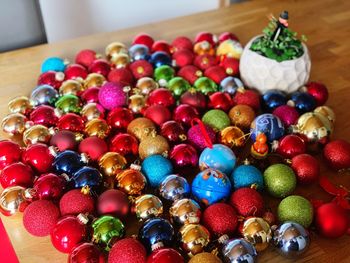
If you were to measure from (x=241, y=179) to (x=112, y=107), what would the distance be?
337 millimetres

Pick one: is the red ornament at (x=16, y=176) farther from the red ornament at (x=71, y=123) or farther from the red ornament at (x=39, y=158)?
the red ornament at (x=71, y=123)

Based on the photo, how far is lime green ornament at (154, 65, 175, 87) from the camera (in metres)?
1.07

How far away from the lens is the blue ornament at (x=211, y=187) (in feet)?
2.59

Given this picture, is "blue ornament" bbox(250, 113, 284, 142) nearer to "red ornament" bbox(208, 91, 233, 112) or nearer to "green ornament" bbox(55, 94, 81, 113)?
"red ornament" bbox(208, 91, 233, 112)

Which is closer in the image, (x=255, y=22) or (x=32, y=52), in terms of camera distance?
(x=32, y=52)

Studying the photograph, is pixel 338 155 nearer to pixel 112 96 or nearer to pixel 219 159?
pixel 219 159

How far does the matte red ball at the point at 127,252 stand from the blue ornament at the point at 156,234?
2 centimetres

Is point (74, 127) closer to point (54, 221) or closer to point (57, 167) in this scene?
point (57, 167)

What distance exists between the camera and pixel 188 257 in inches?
28.6

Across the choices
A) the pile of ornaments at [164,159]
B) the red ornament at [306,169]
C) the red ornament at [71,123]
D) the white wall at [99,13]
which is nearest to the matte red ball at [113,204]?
the pile of ornaments at [164,159]

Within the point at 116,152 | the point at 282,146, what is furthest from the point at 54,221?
the point at 282,146

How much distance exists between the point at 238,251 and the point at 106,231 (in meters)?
0.21

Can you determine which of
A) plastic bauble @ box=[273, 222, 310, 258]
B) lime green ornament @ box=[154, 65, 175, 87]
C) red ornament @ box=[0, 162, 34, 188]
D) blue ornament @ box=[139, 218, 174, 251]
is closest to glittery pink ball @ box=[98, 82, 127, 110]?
lime green ornament @ box=[154, 65, 175, 87]

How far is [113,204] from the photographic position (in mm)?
767
